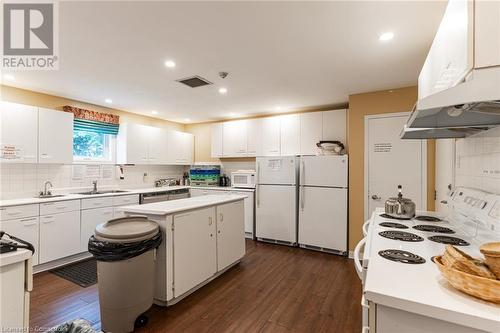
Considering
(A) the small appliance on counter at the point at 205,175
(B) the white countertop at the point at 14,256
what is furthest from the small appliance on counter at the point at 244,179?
(B) the white countertop at the point at 14,256

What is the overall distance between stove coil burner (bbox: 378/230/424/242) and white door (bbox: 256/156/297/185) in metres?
2.54

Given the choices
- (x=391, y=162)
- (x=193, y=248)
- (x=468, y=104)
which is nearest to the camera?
(x=468, y=104)

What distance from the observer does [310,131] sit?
4266mm

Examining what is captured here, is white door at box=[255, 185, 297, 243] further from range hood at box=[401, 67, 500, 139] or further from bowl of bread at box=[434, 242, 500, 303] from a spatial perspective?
bowl of bread at box=[434, 242, 500, 303]

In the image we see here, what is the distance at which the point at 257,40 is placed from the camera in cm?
206

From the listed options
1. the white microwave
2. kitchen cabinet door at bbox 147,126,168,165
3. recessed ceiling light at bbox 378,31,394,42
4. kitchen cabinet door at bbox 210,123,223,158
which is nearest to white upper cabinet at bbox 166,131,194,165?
kitchen cabinet door at bbox 147,126,168,165

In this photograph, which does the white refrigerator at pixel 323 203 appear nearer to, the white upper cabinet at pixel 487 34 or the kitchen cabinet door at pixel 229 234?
the kitchen cabinet door at pixel 229 234

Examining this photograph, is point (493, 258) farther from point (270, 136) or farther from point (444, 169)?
point (270, 136)

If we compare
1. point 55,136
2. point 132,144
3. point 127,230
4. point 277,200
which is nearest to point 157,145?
point 132,144

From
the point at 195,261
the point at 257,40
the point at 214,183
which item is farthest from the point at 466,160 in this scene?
the point at 214,183

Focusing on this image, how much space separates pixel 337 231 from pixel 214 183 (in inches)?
108

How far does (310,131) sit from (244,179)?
5.09ft

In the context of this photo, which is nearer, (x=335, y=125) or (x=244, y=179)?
(x=335, y=125)

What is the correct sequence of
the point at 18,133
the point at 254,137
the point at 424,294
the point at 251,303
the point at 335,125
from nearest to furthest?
the point at 424,294
the point at 251,303
the point at 18,133
the point at 335,125
the point at 254,137
